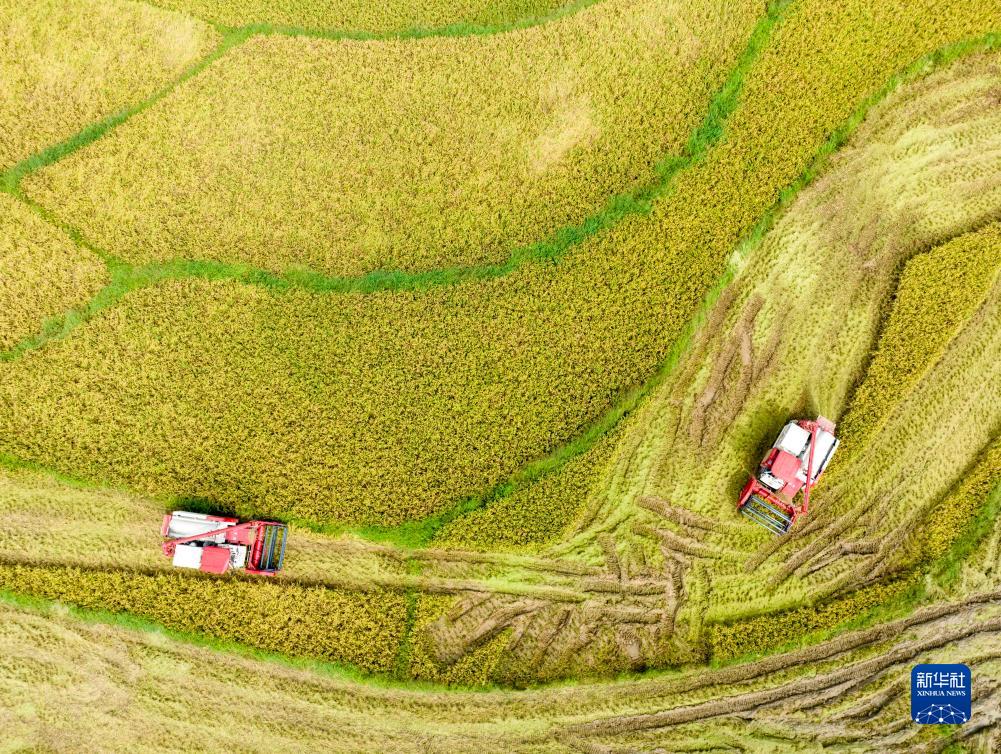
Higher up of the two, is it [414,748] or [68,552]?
[68,552]

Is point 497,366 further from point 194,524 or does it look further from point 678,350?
point 194,524

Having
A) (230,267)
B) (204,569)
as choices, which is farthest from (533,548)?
(230,267)

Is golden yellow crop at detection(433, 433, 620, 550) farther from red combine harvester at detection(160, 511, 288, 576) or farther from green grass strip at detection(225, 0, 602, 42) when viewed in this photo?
green grass strip at detection(225, 0, 602, 42)

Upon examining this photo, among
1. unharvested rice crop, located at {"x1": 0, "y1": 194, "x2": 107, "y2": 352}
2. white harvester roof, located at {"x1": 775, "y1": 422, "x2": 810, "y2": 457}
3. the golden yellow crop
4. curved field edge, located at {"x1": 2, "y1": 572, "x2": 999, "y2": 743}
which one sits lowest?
curved field edge, located at {"x1": 2, "y1": 572, "x2": 999, "y2": 743}

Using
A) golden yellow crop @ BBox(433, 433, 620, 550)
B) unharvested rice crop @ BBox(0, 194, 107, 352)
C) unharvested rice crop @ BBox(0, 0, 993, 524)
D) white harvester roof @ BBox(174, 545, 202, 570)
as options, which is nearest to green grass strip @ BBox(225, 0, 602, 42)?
unharvested rice crop @ BBox(0, 0, 993, 524)

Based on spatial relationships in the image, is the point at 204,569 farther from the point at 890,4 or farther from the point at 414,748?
the point at 890,4

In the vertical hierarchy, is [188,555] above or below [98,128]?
below

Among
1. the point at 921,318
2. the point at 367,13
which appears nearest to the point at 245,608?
the point at 367,13
